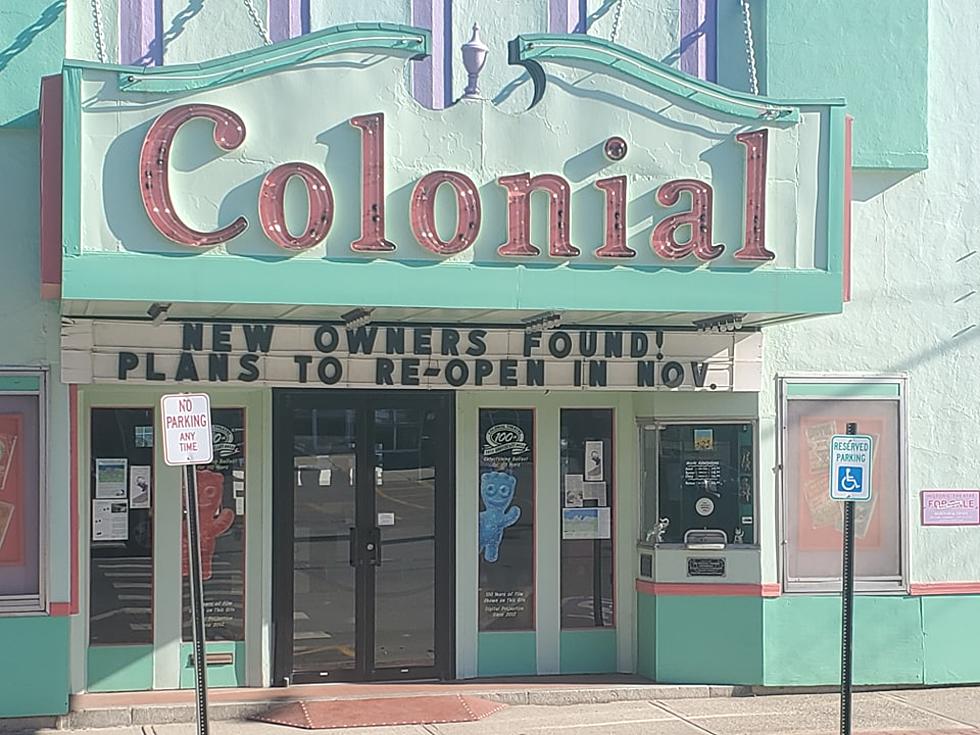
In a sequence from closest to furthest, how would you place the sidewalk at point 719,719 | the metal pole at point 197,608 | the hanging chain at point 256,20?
1. the metal pole at point 197,608
2. the sidewalk at point 719,719
3. the hanging chain at point 256,20

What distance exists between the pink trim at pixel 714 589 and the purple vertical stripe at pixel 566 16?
465 centimetres

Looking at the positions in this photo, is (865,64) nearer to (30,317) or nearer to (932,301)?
(932,301)

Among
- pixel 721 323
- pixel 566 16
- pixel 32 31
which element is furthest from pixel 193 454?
pixel 566 16

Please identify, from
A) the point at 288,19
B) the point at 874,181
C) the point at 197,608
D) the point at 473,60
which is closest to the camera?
the point at 197,608

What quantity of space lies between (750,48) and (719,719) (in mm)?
5440

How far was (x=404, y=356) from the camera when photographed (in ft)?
38.2

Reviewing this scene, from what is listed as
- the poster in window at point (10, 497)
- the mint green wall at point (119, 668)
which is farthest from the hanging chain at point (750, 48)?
the mint green wall at point (119, 668)

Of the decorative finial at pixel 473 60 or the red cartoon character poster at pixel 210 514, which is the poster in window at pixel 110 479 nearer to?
the red cartoon character poster at pixel 210 514

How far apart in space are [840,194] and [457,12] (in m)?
3.61

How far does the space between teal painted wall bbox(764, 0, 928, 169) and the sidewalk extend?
440 centimetres

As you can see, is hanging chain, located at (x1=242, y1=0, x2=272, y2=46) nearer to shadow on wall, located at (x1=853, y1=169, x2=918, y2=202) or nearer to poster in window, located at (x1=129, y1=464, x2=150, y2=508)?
poster in window, located at (x1=129, y1=464, x2=150, y2=508)

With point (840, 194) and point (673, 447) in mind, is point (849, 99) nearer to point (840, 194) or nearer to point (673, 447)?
point (840, 194)

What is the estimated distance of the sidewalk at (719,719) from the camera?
434 inches

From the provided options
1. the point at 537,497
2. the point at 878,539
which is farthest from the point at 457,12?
the point at 878,539
